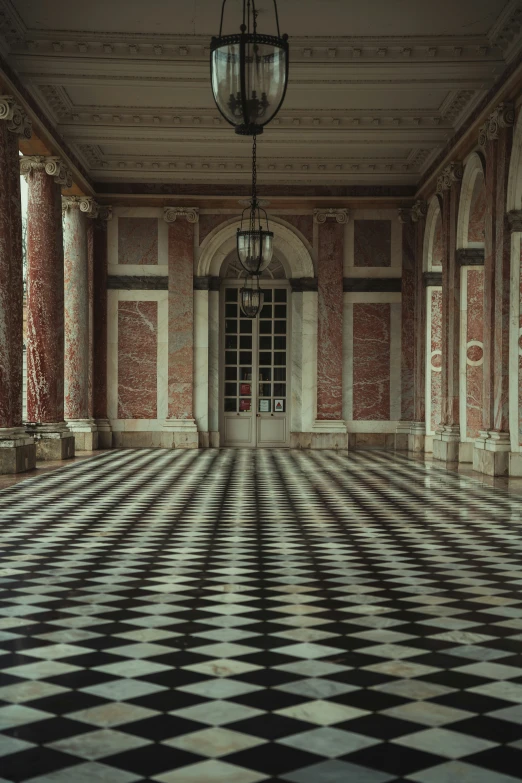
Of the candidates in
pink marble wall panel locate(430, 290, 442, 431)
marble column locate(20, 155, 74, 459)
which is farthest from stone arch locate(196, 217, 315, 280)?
marble column locate(20, 155, 74, 459)

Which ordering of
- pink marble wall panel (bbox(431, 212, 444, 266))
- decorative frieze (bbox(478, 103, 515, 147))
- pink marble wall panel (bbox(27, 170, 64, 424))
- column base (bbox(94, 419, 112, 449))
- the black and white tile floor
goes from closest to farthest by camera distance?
the black and white tile floor, decorative frieze (bbox(478, 103, 515, 147)), pink marble wall panel (bbox(27, 170, 64, 424)), pink marble wall panel (bbox(431, 212, 444, 266)), column base (bbox(94, 419, 112, 449))

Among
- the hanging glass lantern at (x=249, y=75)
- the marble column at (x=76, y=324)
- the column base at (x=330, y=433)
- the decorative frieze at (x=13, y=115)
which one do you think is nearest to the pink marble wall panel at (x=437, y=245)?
the column base at (x=330, y=433)

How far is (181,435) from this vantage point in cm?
2286

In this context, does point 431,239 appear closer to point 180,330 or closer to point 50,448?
point 180,330

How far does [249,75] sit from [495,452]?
9.08m

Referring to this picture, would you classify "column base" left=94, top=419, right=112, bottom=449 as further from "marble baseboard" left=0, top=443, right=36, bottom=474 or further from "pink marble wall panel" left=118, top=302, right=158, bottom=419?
"marble baseboard" left=0, top=443, right=36, bottom=474

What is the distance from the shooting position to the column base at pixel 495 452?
14.9 m

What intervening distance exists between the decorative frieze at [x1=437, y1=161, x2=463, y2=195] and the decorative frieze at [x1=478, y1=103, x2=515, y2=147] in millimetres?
2674

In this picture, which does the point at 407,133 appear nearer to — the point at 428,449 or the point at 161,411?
the point at 428,449

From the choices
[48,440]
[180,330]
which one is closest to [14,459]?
[48,440]

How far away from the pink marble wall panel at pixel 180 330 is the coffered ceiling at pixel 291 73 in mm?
2631

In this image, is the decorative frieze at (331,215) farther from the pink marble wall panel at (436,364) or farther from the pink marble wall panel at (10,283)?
the pink marble wall panel at (10,283)

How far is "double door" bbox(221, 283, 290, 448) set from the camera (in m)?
23.7

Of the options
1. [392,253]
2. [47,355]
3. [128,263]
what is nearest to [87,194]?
[128,263]
